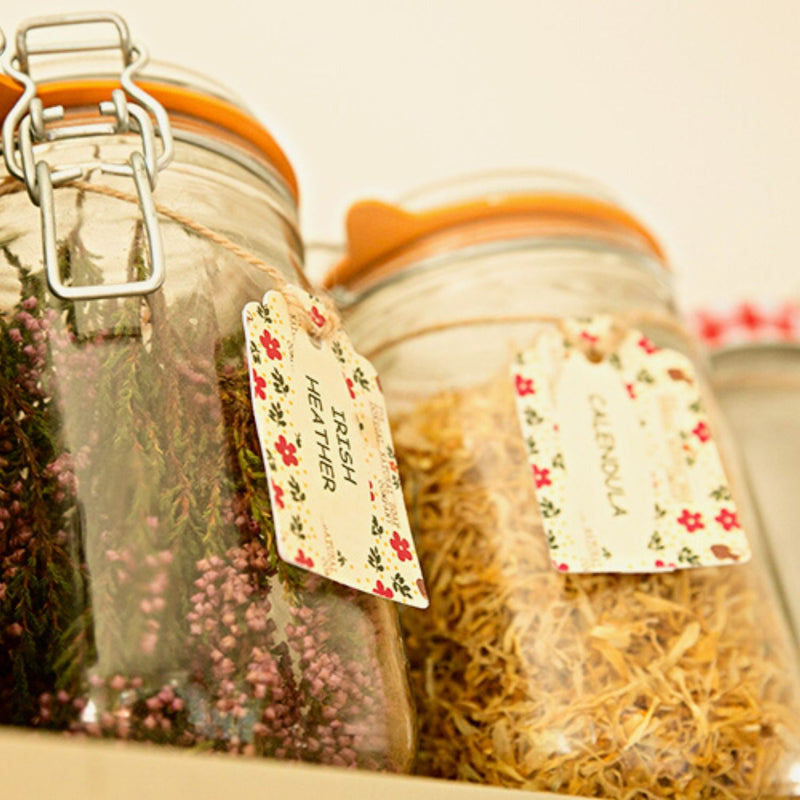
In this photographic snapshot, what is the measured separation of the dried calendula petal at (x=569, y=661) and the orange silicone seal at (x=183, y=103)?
235 millimetres

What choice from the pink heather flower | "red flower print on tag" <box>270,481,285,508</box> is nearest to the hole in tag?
"red flower print on tag" <box>270,481,285,508</box>

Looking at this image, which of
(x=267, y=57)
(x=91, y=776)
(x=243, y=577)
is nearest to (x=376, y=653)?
(x=243, y=577)

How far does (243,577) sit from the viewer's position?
1.59 feet

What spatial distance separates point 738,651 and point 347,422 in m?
0.30

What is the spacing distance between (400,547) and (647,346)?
0.29 meters

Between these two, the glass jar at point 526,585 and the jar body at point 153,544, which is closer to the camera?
the jar body at point 153,544

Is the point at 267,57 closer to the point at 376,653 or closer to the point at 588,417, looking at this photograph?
the point at 588,417

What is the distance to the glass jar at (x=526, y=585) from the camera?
60 centimetres

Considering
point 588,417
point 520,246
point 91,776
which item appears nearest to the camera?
point 91,776

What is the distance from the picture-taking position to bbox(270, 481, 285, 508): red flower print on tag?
495 millimetres

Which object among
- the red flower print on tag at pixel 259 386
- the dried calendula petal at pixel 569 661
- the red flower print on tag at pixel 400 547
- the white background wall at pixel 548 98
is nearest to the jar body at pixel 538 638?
the dried calendula petal at pixel 569 661

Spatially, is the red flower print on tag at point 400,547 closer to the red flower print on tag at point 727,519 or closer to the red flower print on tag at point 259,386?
the red flower print on tag at point 259,386

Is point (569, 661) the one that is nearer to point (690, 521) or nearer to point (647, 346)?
point (690, 521)

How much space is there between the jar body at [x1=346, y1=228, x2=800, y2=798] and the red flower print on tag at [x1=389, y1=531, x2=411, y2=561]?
0.11 metres
